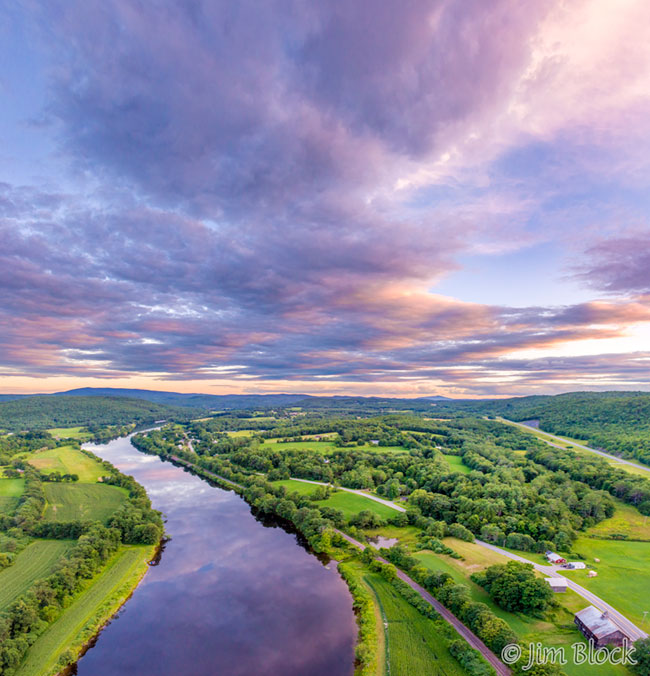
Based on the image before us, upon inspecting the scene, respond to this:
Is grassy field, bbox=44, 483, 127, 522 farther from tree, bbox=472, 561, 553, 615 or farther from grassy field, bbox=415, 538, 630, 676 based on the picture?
tree, bbox=472, 561, 553, 615

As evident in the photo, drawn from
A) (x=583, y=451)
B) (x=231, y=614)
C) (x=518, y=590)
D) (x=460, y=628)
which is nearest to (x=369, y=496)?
(x=518, y=590)

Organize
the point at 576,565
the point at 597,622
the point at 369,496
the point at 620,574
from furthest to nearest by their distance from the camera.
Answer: the point at 369,496 < the point at 576,565 < the point at 620,574 < the point at 597,622

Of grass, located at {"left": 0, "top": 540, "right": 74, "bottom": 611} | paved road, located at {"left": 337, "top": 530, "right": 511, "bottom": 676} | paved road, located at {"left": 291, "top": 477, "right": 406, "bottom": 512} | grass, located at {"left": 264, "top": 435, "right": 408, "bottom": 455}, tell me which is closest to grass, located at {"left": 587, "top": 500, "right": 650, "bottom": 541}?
paved road, located at {"left": 291, "top": 477, "right": 406, "bottom": 512}

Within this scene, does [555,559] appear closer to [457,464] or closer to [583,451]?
[457,464]

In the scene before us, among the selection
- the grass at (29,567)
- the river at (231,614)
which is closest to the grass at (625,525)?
the river at (231,614)

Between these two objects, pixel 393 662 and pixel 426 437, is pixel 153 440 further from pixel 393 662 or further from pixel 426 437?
pixel 393 662

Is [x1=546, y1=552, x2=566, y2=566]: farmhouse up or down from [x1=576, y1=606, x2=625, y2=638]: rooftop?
down

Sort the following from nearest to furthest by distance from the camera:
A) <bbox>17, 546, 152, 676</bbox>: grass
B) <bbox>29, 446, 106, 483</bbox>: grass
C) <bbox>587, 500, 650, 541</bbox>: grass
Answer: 1. <bbox>17, 546, 152, 676</bbox>: grass
2. <bbox>587, 500, 650, 541</bbox>: grass
3. <bbox>29, 446, 106, 483</bbox>: grass
